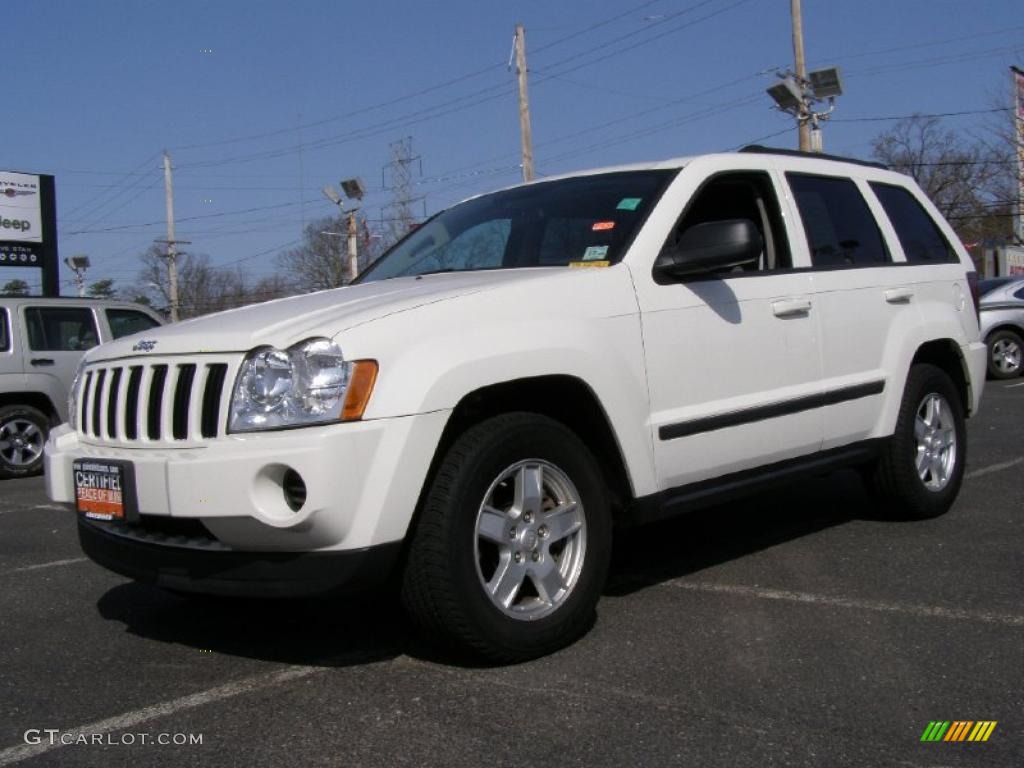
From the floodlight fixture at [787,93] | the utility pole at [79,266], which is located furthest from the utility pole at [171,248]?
the floodlight fixture at [787,93]

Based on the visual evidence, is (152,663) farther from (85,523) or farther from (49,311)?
(49,311)

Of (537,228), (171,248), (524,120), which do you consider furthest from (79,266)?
(537,228)

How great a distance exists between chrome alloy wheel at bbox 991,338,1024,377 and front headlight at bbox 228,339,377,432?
13812 millimetres

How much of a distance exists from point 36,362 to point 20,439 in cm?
72

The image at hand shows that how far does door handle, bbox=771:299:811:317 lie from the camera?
15.3 feet

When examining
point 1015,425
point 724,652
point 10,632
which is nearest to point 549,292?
point 724,652

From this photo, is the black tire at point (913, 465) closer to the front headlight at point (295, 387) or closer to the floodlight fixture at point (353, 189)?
the front headlight at point (295, 387)

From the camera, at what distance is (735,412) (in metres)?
4.39

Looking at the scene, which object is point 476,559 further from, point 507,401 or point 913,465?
point 913,465

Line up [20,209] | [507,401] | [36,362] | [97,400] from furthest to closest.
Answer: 1. [20,209]
2. [36,362]
3. [97,400]
4. [507,401]

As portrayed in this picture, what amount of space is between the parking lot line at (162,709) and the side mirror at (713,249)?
200cm

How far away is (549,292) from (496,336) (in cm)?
35

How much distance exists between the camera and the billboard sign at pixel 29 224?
18.5 meters

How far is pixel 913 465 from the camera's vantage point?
5566 mm
